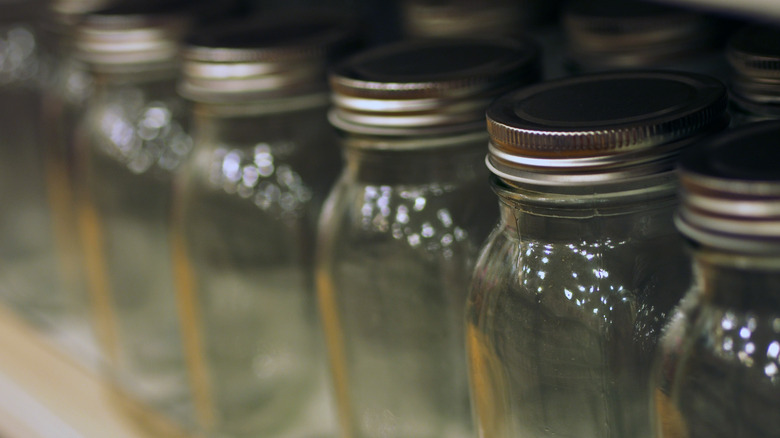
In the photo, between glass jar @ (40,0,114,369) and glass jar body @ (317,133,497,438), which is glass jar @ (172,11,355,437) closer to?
glass jar body @ (317,133,497,438)

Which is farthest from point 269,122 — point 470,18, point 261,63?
point 470,18

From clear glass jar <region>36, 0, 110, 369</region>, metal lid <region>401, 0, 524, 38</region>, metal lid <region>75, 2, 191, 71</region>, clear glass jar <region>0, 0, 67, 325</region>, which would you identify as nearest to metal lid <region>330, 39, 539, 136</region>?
metal lid <region>401, 0, 524, 38</region>

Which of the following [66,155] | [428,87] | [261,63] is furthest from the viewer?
[66,155]

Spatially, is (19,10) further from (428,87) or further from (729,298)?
(729,298)

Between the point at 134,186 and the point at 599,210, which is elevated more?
the point at 599,210

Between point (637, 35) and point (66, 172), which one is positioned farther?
point (66, 172)

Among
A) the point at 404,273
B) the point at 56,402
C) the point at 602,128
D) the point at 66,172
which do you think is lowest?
the point at 56,402

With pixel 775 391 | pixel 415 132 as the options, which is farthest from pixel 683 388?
pixel 415 132
